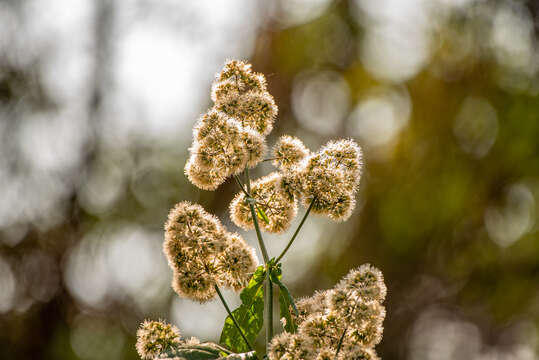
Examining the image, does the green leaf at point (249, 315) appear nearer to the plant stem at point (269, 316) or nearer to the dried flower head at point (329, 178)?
the plant stem at point (269, 316)

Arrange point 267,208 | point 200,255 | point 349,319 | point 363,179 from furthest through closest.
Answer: point 363,179
point 267,208
point 200,255
point 349,319

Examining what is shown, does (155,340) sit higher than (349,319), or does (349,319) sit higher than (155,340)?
(349,319)

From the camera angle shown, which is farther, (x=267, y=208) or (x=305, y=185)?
(x=267, y=208)

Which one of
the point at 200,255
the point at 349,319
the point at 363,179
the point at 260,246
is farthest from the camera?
the point at 363,179

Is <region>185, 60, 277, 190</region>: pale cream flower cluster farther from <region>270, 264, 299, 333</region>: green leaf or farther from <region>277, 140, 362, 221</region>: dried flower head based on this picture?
<region>270, 264, 299, 333</region>: green leaf

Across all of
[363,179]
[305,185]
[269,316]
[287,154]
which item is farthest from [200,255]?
[363,179]

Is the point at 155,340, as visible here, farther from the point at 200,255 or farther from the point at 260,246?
the point at 260,246

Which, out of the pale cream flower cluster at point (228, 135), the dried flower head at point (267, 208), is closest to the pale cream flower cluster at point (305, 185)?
the dried flower head at point (267, 208)
